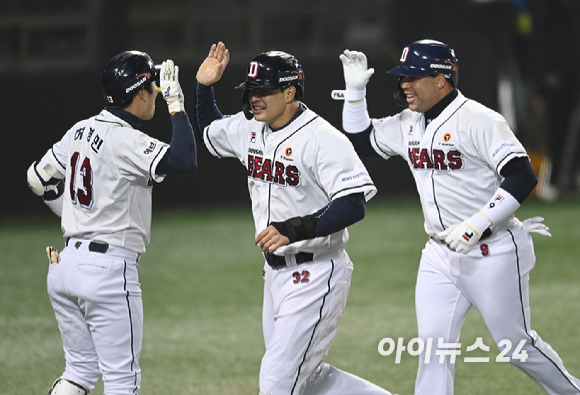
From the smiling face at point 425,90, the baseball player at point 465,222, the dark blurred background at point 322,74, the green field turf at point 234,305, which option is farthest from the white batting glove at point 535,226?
the dark blurred background at point 322,74

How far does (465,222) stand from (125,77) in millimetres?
1952

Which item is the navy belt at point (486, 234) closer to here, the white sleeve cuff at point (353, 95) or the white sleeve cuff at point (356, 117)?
the white sleeve cuff at point (356, 117)

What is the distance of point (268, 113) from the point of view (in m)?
4.05

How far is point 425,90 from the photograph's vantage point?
14.6 ft

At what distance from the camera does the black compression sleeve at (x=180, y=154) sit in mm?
3998

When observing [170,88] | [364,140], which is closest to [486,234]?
[364,140]

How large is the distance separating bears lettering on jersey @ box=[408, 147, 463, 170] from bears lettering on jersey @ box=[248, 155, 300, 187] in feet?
2.76

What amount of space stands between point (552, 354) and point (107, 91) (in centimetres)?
280

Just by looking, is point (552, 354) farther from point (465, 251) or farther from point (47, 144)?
point (47, 144)

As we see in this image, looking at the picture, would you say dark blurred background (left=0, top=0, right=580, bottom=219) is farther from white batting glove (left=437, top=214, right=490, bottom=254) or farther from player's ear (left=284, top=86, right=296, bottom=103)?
white batting glove (left=437, top=214, right=490, bottom=254)

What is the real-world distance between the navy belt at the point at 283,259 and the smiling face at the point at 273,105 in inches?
26.8

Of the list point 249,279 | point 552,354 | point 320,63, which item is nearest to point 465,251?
point 552,354

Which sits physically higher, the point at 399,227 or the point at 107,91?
the point at 107,91

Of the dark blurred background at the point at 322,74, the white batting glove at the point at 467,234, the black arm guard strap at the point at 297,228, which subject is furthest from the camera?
the dark blurred background at the point at 322,74
